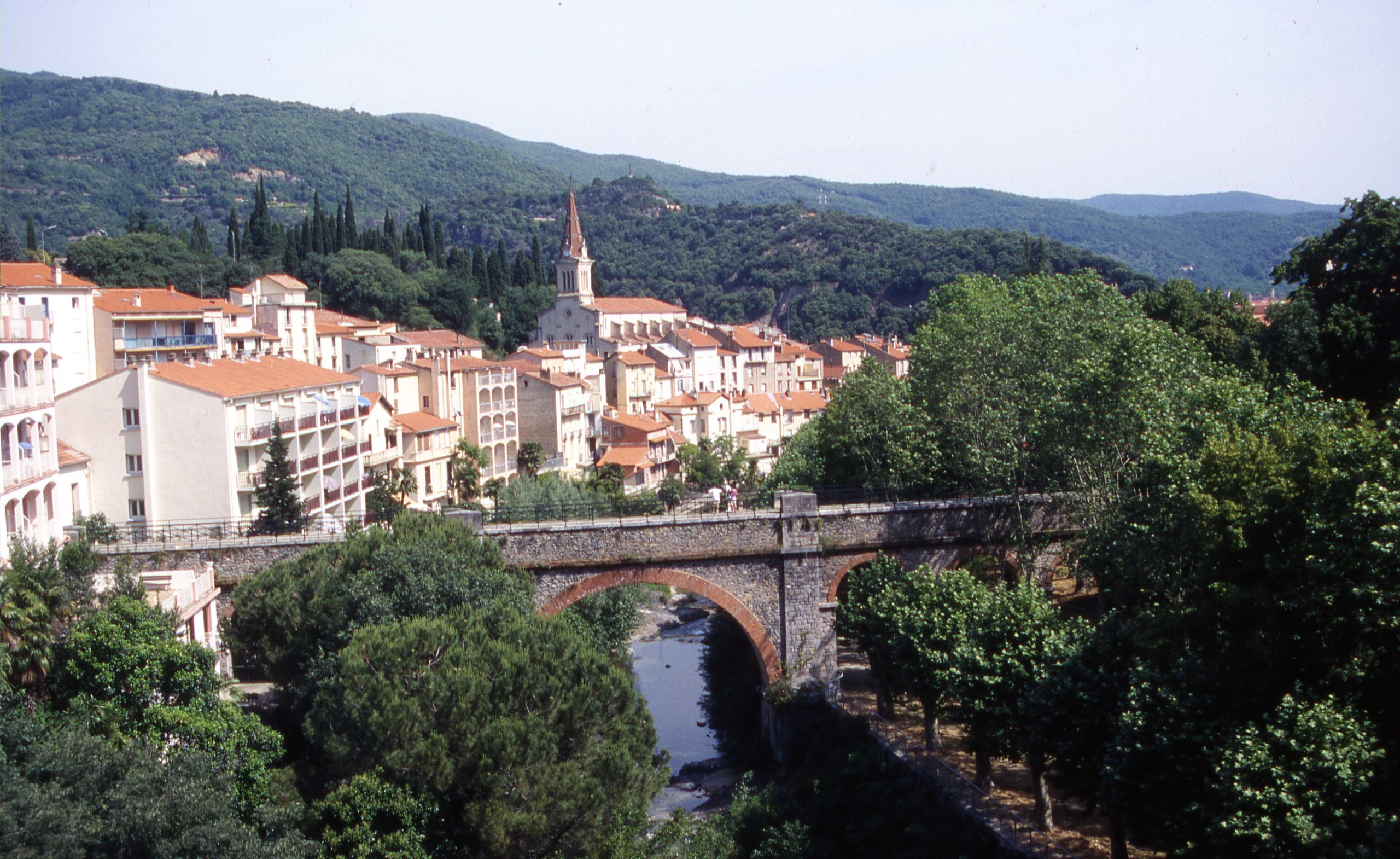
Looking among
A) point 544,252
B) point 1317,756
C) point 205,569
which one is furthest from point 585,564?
point 544,252

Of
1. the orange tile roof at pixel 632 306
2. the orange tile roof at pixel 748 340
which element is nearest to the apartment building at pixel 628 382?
the orange tile roof at pixel 632 306

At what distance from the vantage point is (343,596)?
22875 millimetres

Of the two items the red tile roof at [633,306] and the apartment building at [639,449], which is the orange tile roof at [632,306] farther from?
the apartment building at [639,449]

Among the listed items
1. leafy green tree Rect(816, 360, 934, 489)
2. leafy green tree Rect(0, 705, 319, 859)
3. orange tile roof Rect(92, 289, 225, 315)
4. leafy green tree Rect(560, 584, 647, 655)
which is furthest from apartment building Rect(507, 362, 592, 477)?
leafy green tree Rect(0, 705, 319, 859)

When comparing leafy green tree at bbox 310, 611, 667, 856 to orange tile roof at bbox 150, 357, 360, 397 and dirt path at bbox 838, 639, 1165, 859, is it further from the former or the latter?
orange tile roof at bbox 150, 357, 360, 397

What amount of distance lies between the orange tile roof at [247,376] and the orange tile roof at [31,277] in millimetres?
8910

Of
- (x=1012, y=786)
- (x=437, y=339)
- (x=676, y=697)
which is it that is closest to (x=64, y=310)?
(x=437, y=339)

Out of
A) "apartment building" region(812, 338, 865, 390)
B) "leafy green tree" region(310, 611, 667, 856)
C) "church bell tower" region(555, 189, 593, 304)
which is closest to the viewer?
"leafy green tree" region(310, 611, 667, 856)

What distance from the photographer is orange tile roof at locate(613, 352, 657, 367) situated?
8150 cm

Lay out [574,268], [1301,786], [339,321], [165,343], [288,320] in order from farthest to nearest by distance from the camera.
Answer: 1. [574,268]
2. [339,321]
3. [288,320]
4. [165,343]
5. [1301,786]

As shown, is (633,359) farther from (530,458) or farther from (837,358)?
(837,358)

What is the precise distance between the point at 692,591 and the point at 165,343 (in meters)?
35.7

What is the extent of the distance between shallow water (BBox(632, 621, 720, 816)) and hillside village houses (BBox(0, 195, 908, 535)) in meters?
12.6

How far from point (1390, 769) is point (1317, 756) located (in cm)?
89
